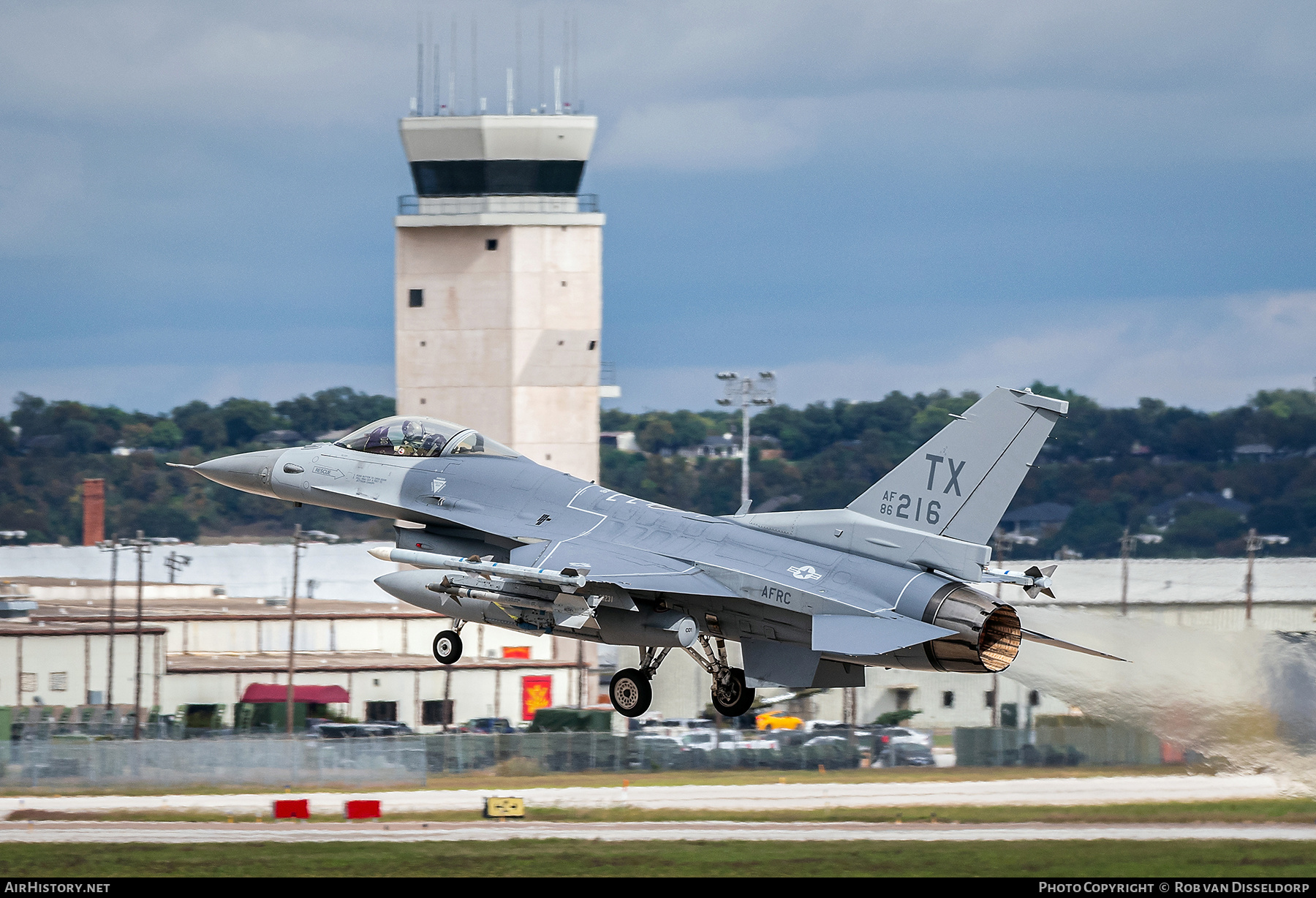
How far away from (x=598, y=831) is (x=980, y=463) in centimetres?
1630

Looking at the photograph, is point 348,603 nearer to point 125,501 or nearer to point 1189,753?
point 1189,753

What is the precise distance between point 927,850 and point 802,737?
45.2 ft

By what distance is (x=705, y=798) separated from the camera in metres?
42.7

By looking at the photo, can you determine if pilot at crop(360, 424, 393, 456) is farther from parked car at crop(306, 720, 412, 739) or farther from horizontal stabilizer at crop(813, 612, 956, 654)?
parked car at crop(306, 720, 412, 739)

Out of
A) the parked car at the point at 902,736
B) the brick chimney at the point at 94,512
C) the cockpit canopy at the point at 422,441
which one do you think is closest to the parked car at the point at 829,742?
the parked car at the point at 902,736

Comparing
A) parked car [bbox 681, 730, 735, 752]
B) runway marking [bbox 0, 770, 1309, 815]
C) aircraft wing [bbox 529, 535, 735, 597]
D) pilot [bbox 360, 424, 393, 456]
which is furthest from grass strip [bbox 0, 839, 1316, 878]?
parked car [bbox 681, 730, 735, 752]

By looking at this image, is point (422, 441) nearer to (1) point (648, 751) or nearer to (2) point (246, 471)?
(2) point (246, 471)

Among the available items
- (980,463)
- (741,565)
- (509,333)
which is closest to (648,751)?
(741,565)

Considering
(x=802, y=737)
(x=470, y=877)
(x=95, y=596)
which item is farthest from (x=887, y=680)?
(x=95, y=596)

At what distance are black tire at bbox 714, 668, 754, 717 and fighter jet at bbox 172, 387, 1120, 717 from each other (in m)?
0.03

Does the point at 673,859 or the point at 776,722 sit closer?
the point at 673,859

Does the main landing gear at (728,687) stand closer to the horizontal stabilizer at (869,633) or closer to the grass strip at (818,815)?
the horizontal stabilizer at (869,633)

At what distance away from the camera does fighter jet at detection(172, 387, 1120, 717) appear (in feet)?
85.0

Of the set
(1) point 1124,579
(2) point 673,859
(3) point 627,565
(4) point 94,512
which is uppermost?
(4) point 94,512
